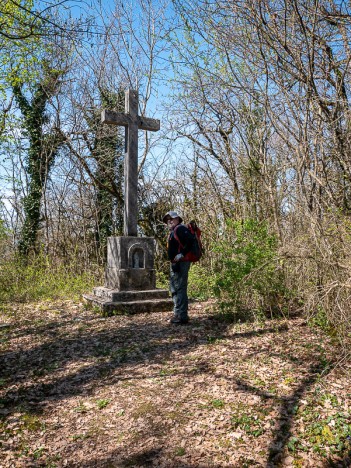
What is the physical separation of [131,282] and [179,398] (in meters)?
4.23

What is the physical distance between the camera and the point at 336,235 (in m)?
5.07

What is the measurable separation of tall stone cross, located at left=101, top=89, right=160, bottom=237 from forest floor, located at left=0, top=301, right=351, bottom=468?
2766 millimetres

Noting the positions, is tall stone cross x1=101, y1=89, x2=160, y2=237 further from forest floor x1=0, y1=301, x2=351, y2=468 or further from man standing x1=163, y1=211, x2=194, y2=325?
forest floor x1=0, y1=301, x2=351, y2=468

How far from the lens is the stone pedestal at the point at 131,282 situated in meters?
8.23

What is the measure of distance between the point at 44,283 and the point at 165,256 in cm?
396

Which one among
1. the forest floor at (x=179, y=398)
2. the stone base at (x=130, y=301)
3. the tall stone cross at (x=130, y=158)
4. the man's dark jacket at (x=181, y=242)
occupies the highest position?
the tall stone cross at (x=130, y=158)

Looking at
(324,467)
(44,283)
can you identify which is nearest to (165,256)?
(44,283)

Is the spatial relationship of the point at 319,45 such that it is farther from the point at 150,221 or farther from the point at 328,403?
the point at 150,221

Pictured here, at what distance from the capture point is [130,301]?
831 cm

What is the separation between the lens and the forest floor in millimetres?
3621

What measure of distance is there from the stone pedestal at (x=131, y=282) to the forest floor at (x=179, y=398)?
1282mm

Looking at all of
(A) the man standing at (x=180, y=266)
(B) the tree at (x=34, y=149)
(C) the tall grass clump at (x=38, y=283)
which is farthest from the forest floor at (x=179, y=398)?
(B) the tree at (x=34, y=149)

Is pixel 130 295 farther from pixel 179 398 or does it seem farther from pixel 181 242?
pixel 179 398

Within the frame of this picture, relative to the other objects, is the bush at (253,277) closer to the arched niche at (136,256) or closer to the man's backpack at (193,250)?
the man's backpack at (193,250)
